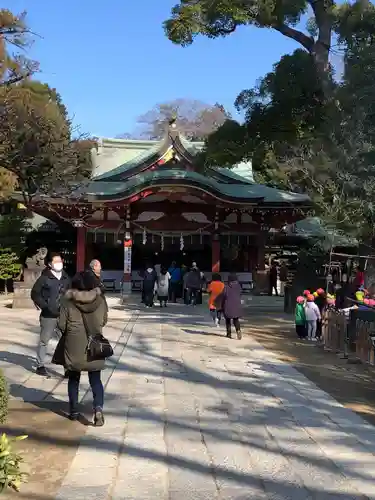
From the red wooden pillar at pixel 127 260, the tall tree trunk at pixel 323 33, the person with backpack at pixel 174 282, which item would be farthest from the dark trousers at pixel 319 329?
the red wooden pillar at pixel 127 260

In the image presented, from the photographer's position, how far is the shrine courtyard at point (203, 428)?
3.87m

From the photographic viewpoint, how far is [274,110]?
15.2 m

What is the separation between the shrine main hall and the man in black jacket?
13.9m

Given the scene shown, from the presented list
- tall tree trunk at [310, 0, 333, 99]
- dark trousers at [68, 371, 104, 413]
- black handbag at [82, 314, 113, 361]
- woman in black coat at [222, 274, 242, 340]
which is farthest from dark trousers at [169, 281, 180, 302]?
black handbag at [82, 314, 113, 361]

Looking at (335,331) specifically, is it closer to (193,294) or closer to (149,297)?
(149,297)

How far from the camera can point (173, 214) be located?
929 inches

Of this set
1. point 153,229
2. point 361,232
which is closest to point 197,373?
point 361,232

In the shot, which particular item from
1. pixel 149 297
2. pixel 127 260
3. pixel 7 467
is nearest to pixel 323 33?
pixel 149 297

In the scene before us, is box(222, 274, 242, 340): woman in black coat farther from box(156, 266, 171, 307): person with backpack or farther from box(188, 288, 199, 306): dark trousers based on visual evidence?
box(188, 288, 199, 306): dark trousers

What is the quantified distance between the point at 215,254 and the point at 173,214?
2.58 metres

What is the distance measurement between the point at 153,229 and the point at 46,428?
61.6ft

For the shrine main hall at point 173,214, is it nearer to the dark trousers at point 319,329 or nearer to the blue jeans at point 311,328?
the dark trousers at point 319,329

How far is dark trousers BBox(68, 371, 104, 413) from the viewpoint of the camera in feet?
17.0

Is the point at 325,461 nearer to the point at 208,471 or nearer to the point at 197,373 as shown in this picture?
the point at 208,471
